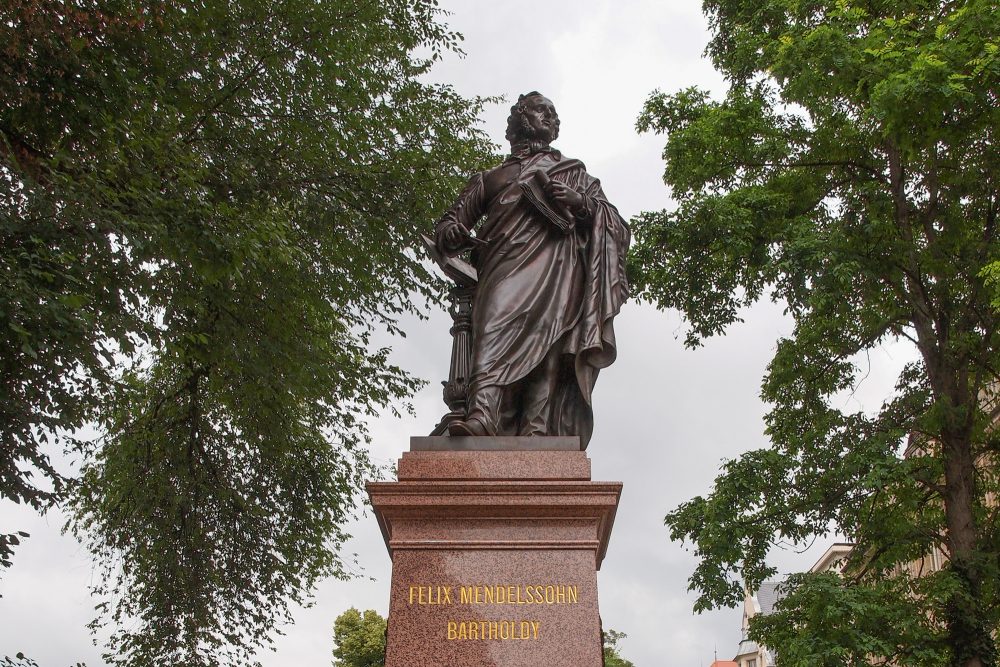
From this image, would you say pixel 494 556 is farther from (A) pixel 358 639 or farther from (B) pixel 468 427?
(A) pixel 358 639

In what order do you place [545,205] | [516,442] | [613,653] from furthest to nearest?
[613,653] → [545,205] → [516,442]

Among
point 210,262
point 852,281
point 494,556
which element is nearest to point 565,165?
point 494,556

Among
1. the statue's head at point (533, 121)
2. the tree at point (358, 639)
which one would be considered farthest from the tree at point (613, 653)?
the statue's head at point (533, 121)

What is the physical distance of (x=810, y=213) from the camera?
55.0 ft

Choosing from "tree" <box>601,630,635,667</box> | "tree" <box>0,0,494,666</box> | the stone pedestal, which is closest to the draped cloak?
the stone pedestal

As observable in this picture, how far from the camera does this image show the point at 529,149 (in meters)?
7.40

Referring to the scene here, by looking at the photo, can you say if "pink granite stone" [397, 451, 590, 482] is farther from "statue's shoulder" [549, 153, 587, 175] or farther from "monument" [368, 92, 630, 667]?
"statue's shoulder" [549, 153, 587, 175]

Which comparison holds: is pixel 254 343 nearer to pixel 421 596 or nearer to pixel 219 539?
pixel 219 539

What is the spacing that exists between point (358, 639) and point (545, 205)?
33781mm

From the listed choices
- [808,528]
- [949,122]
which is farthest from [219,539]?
[949,122]

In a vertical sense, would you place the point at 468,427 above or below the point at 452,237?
below

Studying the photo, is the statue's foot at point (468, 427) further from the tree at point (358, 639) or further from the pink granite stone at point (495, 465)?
the tree at point (358, 639)

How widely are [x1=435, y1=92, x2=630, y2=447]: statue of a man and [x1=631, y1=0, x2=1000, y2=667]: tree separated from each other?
266 inches

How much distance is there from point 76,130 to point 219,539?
6579mm
